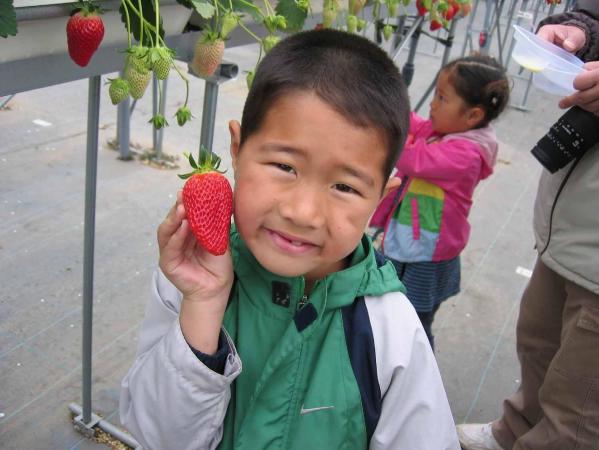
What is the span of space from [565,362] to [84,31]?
4.32 feet

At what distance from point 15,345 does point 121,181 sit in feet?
5.04

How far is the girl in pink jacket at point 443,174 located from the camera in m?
1.97

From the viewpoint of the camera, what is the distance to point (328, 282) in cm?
98

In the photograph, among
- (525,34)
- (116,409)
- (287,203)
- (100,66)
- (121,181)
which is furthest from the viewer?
(121,181)

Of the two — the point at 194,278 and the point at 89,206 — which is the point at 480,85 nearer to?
the point at 89,206

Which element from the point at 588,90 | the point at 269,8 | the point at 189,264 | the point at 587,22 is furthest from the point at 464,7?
the point at 189,264

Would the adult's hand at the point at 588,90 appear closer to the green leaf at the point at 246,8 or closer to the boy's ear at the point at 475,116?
the boy's ear at the point at 475,116

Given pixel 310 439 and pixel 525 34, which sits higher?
pixel 525 34

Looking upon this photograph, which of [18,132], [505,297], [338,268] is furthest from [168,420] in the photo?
[18,132]

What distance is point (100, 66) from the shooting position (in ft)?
3.44

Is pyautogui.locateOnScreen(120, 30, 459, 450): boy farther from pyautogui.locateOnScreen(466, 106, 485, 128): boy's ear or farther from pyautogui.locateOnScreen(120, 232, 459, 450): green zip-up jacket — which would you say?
pyautogui.locateOnScreen(466, 106, 485, 128): boy's ear

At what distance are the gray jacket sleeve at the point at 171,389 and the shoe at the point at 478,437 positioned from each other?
4.22ft

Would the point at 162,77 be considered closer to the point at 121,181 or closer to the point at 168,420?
the point at 168,420

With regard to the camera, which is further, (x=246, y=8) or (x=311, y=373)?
(x=246, y=8)
